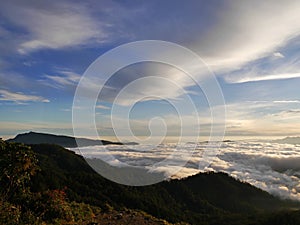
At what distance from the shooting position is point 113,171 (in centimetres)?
18875

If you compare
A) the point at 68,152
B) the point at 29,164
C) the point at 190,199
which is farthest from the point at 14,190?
the point at 190,199

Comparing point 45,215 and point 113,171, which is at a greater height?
point 45,215

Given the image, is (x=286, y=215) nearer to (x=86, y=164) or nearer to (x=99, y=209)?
(x=99, y=209)

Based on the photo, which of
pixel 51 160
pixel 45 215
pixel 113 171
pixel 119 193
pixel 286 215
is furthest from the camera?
pixel 113 171

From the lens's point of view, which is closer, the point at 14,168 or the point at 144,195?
the point at 14,168

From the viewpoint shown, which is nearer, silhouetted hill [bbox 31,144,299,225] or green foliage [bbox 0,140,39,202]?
green foliage [bbox 0,140,39,202]

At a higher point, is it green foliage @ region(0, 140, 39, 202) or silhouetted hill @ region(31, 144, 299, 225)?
green foliage @ region(0, 140, 39, 202)

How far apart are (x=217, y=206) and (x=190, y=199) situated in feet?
71.8

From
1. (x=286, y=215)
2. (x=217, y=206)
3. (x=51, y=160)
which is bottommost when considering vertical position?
(x=217, y=206)

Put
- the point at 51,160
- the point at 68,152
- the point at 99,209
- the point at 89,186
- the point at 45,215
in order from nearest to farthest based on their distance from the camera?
the point at 45,215 → the point at 99,209 → the point at 89,186 → the point at 51,160 → the point at 68,152

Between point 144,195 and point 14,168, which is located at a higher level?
point 14,168

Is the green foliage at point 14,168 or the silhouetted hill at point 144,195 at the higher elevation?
the green foliage at point 14,168

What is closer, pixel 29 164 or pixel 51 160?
pixel 29 164

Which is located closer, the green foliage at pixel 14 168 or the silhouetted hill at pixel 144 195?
the green foliage at pixel 14 168
